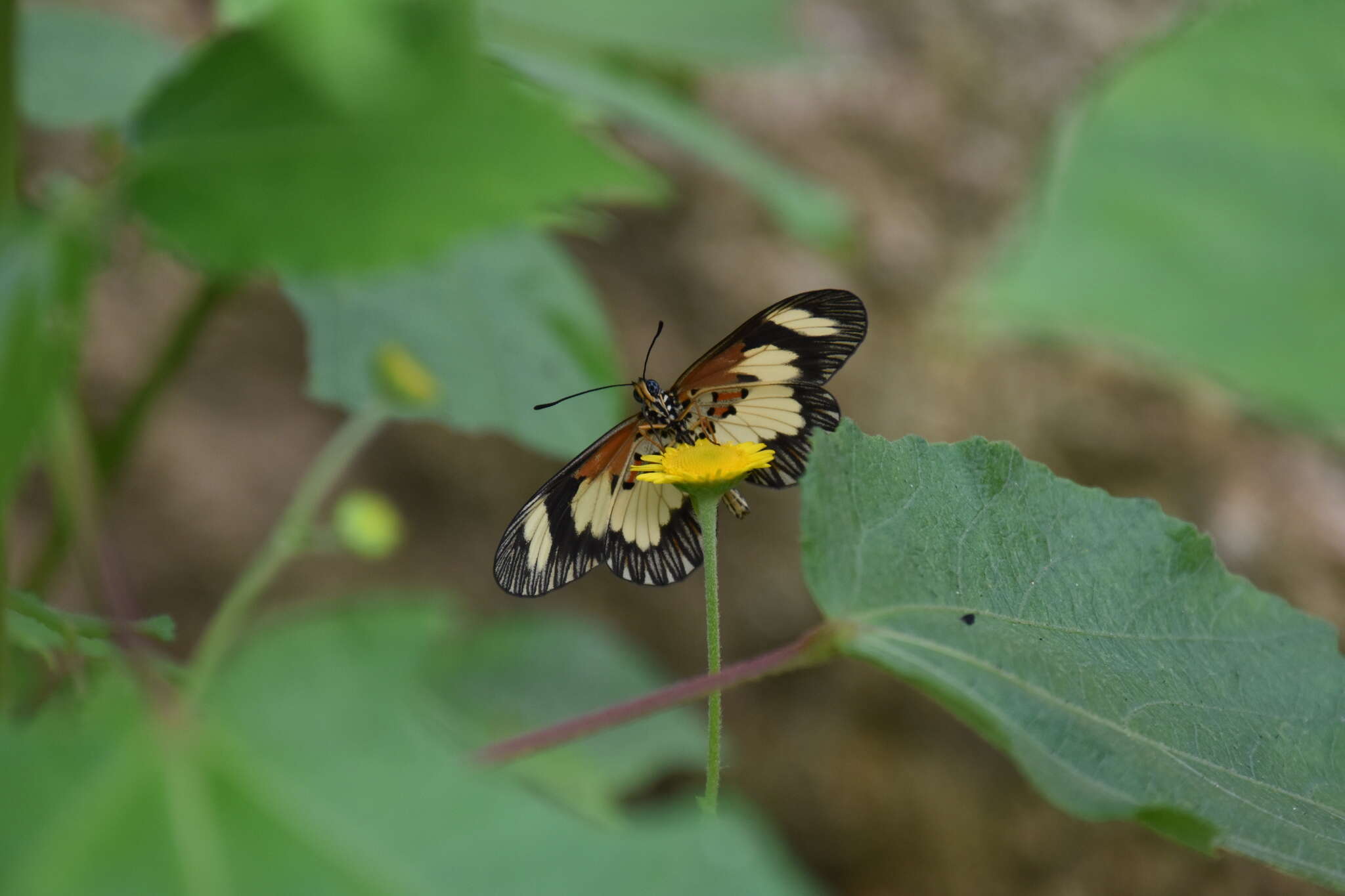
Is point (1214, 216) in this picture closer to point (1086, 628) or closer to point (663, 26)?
point (1086, 628)

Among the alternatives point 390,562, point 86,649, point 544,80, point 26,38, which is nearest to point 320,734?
point 86,649

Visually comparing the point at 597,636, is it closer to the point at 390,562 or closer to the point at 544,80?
the point at 390,562

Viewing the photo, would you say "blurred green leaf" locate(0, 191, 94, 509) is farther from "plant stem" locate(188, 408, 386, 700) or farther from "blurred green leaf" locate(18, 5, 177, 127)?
"blurred green leaf" locate(18, 5, 177, 127)

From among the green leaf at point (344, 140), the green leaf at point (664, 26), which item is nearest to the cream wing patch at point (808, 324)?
the green leaf at point (344, 140)

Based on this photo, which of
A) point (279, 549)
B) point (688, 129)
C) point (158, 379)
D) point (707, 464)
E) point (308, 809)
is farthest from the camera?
point (688, 129)

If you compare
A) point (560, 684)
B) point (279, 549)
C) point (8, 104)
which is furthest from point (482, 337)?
point (560, 684)

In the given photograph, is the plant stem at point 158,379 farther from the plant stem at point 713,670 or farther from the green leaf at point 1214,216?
the green leaf at point 1214,216
